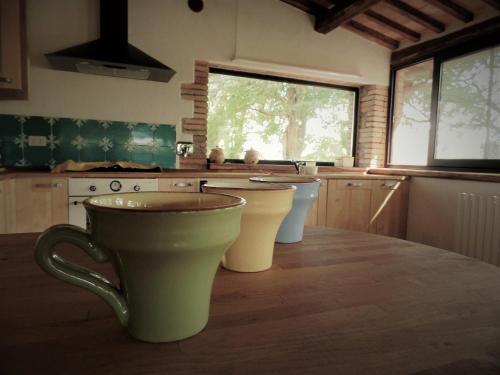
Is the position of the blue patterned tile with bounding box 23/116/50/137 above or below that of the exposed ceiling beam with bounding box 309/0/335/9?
below

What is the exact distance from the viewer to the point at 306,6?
3.70 m

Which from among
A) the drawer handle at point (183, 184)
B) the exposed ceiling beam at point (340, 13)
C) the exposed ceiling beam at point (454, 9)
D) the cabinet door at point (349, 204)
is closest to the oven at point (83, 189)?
the drawer handle at point (183, 184)

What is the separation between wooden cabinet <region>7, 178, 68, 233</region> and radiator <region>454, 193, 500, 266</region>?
325cm

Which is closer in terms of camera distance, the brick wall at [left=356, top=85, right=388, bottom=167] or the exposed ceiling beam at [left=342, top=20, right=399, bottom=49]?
the exposed ceiling beam at [left=342, top=20, right=399, bottom=49]

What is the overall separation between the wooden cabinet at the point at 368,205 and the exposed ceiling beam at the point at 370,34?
1.70 metres

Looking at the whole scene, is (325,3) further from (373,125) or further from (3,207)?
(3,207)

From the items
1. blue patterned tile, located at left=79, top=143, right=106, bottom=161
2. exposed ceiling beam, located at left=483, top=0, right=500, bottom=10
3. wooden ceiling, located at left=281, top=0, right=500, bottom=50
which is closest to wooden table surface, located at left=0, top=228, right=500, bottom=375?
blue patterned tile, located at left=79, top=143, right=106, bottom=161

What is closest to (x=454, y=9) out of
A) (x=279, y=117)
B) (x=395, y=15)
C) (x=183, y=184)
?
(x=395, y=15)

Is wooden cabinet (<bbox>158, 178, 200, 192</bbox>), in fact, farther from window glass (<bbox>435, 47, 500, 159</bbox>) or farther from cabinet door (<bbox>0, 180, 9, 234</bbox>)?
window glass (<bbox>435, 47, 500, 159</bbox>)

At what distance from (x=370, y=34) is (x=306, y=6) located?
842 mm

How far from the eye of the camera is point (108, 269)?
559 millimetres

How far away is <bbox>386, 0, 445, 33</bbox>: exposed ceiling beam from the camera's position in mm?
3340

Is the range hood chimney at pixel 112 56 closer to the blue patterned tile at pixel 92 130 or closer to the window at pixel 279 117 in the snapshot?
the blue patterned tile at pixel 92 130

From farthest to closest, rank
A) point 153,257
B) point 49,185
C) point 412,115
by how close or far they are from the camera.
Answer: point 412,115 → point 49,185 → point 153,257
